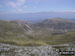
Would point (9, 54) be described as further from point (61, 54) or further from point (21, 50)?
point (61, 54)

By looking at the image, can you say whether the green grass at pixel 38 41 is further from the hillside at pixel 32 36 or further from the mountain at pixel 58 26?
the mountain at pixel 58 26

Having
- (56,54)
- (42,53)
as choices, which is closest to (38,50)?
(42,53)

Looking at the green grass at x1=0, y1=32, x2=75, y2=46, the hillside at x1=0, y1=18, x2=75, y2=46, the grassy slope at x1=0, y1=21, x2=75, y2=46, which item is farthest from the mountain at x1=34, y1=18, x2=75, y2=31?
the green grass at x1=0, y1=32, x2=75, y2=46

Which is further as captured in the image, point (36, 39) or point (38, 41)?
point (36, 39)

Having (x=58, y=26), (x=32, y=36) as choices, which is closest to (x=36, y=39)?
(x=32, y=36)

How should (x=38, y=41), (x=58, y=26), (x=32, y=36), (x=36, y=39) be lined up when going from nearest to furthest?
(x=38, y=41), (x=36, y=39), (x=32, y=36), (x=58, y=26)

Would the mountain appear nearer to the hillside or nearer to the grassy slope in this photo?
the hillside

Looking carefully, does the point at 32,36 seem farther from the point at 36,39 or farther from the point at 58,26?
the point at 58,26

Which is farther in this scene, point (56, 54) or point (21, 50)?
point (21, 50)

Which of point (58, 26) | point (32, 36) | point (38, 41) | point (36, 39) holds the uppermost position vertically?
point (58, 26)

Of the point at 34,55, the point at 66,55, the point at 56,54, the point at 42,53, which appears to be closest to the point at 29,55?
the point at 34,55

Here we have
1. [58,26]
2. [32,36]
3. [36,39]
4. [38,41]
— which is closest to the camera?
[38,41]
